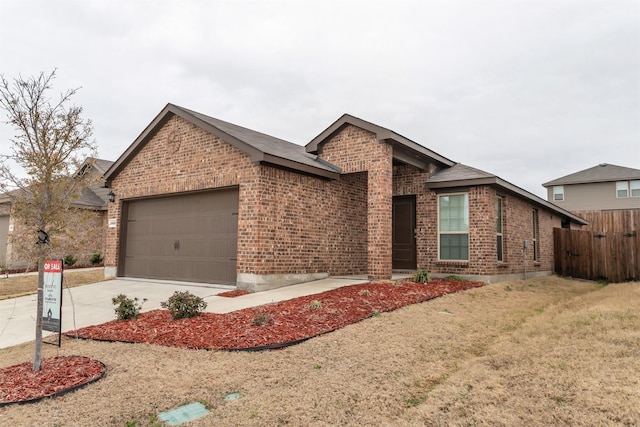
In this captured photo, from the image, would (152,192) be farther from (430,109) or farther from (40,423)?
(430,109)

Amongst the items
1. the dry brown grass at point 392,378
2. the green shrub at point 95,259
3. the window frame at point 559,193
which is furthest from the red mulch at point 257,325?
the window frame at point 559,193

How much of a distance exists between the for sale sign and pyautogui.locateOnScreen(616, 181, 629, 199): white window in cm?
3511

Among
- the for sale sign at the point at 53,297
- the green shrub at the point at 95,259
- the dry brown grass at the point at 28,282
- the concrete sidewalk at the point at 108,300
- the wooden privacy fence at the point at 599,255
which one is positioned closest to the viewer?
the for sale sign at the point at 53,297

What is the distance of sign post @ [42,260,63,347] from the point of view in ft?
18.6

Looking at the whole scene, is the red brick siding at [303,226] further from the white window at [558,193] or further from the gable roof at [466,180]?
the white window at [558,193]

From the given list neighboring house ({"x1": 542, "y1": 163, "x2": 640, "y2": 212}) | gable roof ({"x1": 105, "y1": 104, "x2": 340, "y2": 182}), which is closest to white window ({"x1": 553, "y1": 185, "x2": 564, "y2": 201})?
neighboring house ({"x1": 542, "y1": 163, "x2": 640, "y2": 212})

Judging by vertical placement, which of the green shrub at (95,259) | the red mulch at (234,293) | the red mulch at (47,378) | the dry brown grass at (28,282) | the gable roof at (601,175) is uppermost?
the gable roof at (601,175)

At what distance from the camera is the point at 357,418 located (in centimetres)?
363

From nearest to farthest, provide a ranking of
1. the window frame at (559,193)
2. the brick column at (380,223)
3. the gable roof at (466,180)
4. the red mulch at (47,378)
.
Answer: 1. the red mulch at (47,378)
2. the brick column at (380,223)
3. the gable roof at (466,180)
4. the window frame at (559,193)

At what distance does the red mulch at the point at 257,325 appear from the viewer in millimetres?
6039

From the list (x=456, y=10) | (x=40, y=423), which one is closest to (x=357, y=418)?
(x=40, y=423)

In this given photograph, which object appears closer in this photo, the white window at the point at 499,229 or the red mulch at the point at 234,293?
the red mulch at the point at 234,293

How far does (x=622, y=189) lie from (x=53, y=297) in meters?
35.3

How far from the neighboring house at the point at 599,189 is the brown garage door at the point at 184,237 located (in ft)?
95.3
